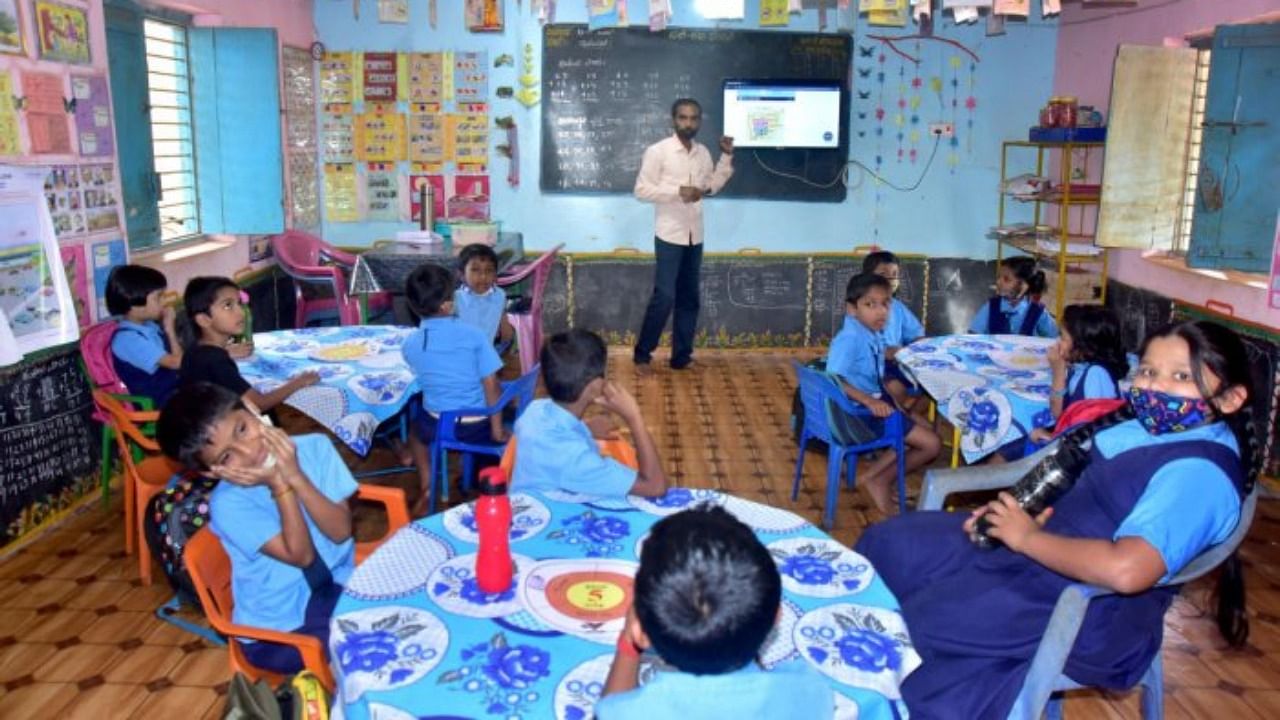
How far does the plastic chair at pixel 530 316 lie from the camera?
19.4 feet

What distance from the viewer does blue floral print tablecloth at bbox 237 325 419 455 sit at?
11.8 feet

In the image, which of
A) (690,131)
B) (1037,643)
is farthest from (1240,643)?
(690,131)

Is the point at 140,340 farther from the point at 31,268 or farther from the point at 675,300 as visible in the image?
the point at 675,300

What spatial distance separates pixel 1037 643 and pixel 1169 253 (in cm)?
428

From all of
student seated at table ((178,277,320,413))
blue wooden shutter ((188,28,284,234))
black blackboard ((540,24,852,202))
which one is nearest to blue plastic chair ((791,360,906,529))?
student seated at table ((178,277,320,413))

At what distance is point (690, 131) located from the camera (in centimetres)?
665

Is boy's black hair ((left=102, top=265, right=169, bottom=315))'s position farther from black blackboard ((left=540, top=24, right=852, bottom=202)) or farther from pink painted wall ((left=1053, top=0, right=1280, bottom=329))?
pink painted wall ((left=1053, top=0, right=1280, bottom=329))

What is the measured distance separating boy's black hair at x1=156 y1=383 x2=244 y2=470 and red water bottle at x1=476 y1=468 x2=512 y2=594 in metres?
0.62

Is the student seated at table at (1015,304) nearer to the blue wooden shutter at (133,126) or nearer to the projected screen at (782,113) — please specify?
the projected screen at (782,113)

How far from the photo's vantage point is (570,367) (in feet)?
8.66

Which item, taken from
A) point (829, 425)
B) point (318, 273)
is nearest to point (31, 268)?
point (318, 273)

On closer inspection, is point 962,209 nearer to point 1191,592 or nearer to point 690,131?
point 690,131

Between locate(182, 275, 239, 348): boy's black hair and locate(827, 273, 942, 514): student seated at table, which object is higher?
locate(182, 275, 239, 348): boy's black hair

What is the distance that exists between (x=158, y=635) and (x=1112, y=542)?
2.83 m
